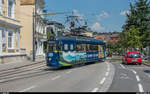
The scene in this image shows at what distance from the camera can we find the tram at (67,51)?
57.9 ft

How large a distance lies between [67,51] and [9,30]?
987cm

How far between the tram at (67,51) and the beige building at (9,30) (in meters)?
6.79

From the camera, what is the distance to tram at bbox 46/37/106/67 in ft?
57.9

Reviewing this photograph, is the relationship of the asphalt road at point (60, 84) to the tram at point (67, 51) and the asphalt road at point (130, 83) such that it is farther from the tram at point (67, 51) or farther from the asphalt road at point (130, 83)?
the tram at point (67, 51)

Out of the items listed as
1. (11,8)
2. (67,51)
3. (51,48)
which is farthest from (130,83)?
(11,8)

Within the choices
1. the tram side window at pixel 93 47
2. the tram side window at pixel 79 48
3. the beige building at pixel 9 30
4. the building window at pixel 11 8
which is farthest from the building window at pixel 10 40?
the tram side window at pixel 93 47

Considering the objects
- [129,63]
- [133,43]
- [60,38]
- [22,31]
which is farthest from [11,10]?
[133,43]

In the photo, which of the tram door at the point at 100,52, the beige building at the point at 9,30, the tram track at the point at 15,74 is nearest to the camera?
the tram track at the point at 15,74

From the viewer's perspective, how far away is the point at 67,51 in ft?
60.7

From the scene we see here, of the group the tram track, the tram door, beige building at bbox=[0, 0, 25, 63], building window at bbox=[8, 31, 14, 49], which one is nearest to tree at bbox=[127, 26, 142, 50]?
the tram door

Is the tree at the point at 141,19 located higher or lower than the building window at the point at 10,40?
higher

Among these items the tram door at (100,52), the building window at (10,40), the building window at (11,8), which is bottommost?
the tram door at (100,52)

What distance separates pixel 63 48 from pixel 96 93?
1073 cm

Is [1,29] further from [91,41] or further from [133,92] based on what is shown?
[133,92]
